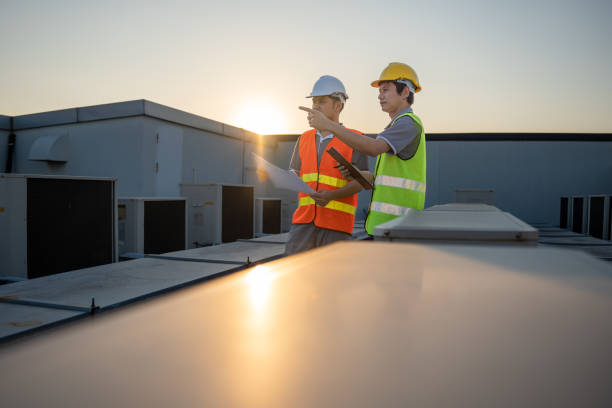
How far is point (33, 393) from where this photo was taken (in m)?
0.26

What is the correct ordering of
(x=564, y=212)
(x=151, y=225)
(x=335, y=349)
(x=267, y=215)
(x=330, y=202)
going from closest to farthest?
1. (x=335, y=349)
2. (x=330, y=202)
3. (x=151, y=225)
4. (x=267, y=215)
5. (x=564, y=212)

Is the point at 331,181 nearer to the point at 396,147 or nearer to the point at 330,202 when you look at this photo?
the point at 330,202

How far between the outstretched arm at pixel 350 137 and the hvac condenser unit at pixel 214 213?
443cm

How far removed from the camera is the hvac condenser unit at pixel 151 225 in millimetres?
4902

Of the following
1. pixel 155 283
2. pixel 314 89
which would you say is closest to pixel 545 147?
pixel 314 89

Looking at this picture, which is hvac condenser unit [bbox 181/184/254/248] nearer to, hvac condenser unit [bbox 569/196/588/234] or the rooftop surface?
hvac condenser unit [bbox 569/196/588/234]

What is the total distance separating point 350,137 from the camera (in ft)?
6.10

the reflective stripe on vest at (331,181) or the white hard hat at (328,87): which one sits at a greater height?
the white hard hat at (328,87)

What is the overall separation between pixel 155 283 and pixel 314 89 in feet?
4.64

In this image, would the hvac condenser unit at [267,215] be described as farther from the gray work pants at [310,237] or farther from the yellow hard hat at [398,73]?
the yellow hard hat at [398,73]

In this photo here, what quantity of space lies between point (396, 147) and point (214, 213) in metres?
4.57

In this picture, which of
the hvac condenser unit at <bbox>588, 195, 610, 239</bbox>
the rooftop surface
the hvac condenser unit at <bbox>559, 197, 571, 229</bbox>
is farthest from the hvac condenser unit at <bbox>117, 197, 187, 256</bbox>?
the hvac condenser unit at <bbox>559, 197, 571, 229</bbox>

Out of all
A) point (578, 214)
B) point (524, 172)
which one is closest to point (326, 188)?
point (578, 214)

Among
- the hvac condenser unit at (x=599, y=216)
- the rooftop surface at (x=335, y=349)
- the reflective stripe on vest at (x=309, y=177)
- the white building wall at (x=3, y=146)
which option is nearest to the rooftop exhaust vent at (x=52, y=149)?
the white building wall at (x=3, y=146)
